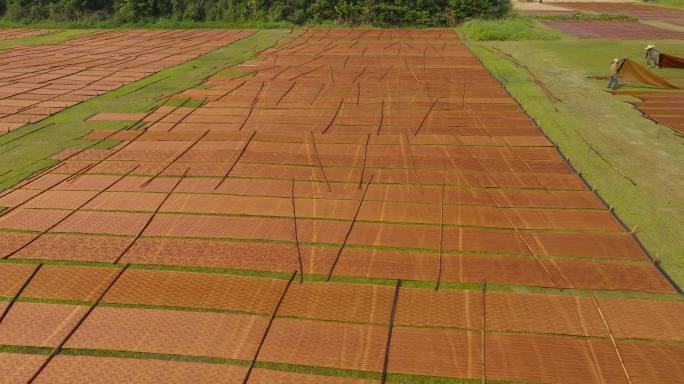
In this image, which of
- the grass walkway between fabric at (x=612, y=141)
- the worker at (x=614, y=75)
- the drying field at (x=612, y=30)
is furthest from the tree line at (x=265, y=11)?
the worker at (x=614, y=75)

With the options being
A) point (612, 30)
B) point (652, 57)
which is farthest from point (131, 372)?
point (612, 30)

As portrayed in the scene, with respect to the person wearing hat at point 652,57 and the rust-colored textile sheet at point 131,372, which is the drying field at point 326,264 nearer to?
the rust-colored textile sheet at point 131,372

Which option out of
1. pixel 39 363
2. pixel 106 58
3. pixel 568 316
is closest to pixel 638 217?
pixel 568 316

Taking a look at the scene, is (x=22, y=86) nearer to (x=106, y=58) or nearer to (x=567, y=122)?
(x=106, y=58)

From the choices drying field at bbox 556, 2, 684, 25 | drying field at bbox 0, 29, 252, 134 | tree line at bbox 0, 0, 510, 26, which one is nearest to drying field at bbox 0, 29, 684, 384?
drying field at bbox 0, 29, 252, 134

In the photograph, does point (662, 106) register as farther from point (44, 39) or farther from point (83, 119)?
point (44, 39)

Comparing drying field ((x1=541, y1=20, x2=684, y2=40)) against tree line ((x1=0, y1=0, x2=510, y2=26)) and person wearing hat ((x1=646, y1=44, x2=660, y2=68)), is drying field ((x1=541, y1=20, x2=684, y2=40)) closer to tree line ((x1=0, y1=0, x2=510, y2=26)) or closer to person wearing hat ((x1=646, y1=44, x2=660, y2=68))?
tree line ((x1=0, y1=0, x2=510, y2=26))
